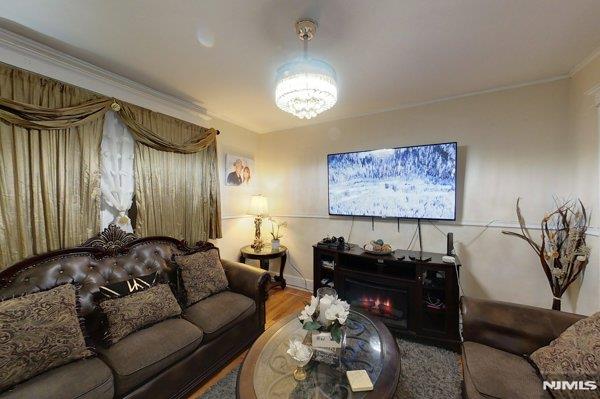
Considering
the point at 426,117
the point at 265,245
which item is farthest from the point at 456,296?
the point at 265,245

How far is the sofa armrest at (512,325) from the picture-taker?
1456 millimetres

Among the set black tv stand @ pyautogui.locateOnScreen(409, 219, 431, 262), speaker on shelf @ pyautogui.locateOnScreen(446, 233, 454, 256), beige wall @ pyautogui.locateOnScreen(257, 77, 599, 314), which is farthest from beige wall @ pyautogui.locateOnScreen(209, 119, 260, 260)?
speaker on shelf @ pyautogui.locateOnScreen(446, 233, 454, 256)

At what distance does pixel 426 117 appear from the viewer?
2.77m

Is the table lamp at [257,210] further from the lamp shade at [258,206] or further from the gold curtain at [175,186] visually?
the gold curtain at [175,186]

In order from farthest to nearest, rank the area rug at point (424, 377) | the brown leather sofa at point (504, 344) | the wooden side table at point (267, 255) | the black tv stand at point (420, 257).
A: the wooden side table at point (267, 255) < the black tv stand at point (420, 257) < the area rug at point (424, 377) < the brown leather sofa at point (504, 344)

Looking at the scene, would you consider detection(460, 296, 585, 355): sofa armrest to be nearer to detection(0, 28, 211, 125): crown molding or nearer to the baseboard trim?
the baseboard trim

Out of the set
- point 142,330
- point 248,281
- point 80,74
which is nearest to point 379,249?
point 248,281

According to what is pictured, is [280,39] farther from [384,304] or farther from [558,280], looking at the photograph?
[558,280]

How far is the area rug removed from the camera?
170cm

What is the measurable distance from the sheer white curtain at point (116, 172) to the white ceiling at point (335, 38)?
0.52 m

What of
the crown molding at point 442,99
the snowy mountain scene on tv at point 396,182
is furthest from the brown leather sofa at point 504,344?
the crown molding at point 442,99

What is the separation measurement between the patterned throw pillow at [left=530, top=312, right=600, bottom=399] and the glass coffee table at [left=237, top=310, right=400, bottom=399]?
723 millimetres

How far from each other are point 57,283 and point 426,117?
12.1 ft

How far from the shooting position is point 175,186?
104 inches
